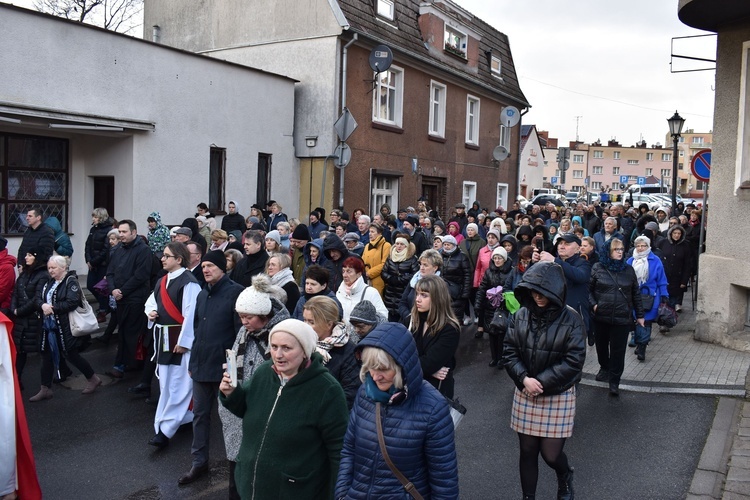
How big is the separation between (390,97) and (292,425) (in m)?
18.1

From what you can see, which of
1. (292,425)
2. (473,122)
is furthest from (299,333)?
(473,122)

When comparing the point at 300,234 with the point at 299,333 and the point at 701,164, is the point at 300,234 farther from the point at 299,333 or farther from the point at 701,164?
the point at 701,164

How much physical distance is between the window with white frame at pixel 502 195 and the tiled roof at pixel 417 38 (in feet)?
11.4

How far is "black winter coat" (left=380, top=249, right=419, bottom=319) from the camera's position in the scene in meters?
9.86

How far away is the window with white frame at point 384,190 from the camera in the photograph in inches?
793

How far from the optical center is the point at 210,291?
5820mm

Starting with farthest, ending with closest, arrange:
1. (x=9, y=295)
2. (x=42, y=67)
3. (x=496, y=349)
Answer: (x=42, y=67) < (x=496, y=349) < (x=9, y=295)

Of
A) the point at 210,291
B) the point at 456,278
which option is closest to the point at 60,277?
the point at 210,291

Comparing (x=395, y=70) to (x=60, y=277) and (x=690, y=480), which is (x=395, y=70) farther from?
(x=690, y=480)

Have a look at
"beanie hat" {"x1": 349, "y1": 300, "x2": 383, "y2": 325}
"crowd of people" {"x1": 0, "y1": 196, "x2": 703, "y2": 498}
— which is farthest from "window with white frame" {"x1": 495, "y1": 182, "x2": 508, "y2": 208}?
"beanie hat" {"x1": 349, "y1": 300, "x2": 383, "y2": 325}

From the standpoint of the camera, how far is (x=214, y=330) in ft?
18.6

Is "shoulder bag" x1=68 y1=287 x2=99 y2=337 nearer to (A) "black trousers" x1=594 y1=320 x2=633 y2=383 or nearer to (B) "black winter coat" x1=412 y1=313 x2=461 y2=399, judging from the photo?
(B) "black winter coat" x1=412 y1=313 x2=461 y2=399

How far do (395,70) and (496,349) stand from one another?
1311 cm

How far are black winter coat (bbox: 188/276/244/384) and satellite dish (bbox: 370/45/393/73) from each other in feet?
43.5
